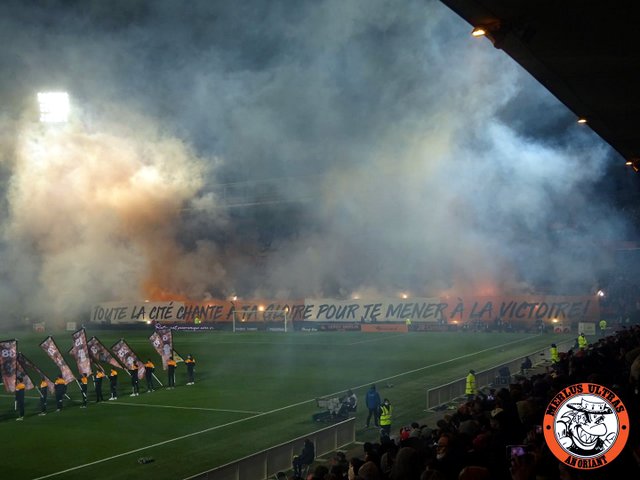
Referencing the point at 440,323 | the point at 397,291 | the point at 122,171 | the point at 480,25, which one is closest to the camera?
the point at 480,25

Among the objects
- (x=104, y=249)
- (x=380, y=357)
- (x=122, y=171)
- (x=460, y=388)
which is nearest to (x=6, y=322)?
(x=104, y=249)

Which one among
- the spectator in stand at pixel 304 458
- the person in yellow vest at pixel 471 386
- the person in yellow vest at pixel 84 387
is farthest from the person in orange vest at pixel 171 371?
the spectator in stand at pixel 304 458

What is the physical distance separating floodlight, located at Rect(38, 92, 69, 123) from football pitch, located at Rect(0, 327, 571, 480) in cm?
1511

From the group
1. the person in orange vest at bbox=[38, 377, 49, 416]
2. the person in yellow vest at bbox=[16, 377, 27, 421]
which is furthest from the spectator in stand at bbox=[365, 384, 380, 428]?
the person in yellow vest at bbox=[16, 377, 27, 421]

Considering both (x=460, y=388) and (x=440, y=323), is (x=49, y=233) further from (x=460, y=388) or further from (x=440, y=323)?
(x=460, y=388)

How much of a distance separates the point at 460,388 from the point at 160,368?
1727 centimetres

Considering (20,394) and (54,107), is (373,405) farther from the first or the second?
(54,107)

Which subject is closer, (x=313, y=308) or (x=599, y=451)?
(x=599, y=451)

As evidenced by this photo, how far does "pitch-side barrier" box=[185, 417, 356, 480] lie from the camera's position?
13.7 m

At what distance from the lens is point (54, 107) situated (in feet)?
152

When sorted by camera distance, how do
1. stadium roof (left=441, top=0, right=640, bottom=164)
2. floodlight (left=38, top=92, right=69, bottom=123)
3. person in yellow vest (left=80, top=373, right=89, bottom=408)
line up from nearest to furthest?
1. stadium roof (left=441, top=0, right=640, bottom=164)
2. person in yellow vest (left=80, top=373, right=89, bottom=408)
3. floodlight (left=38, top=92, right=69, bottom=123)

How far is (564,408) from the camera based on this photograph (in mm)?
4879

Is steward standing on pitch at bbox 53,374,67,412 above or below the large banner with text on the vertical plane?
below

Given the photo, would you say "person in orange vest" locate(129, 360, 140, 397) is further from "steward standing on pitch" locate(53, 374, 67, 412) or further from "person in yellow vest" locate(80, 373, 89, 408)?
"steward standing on pitch" locate(53, 374, 67, 412)
